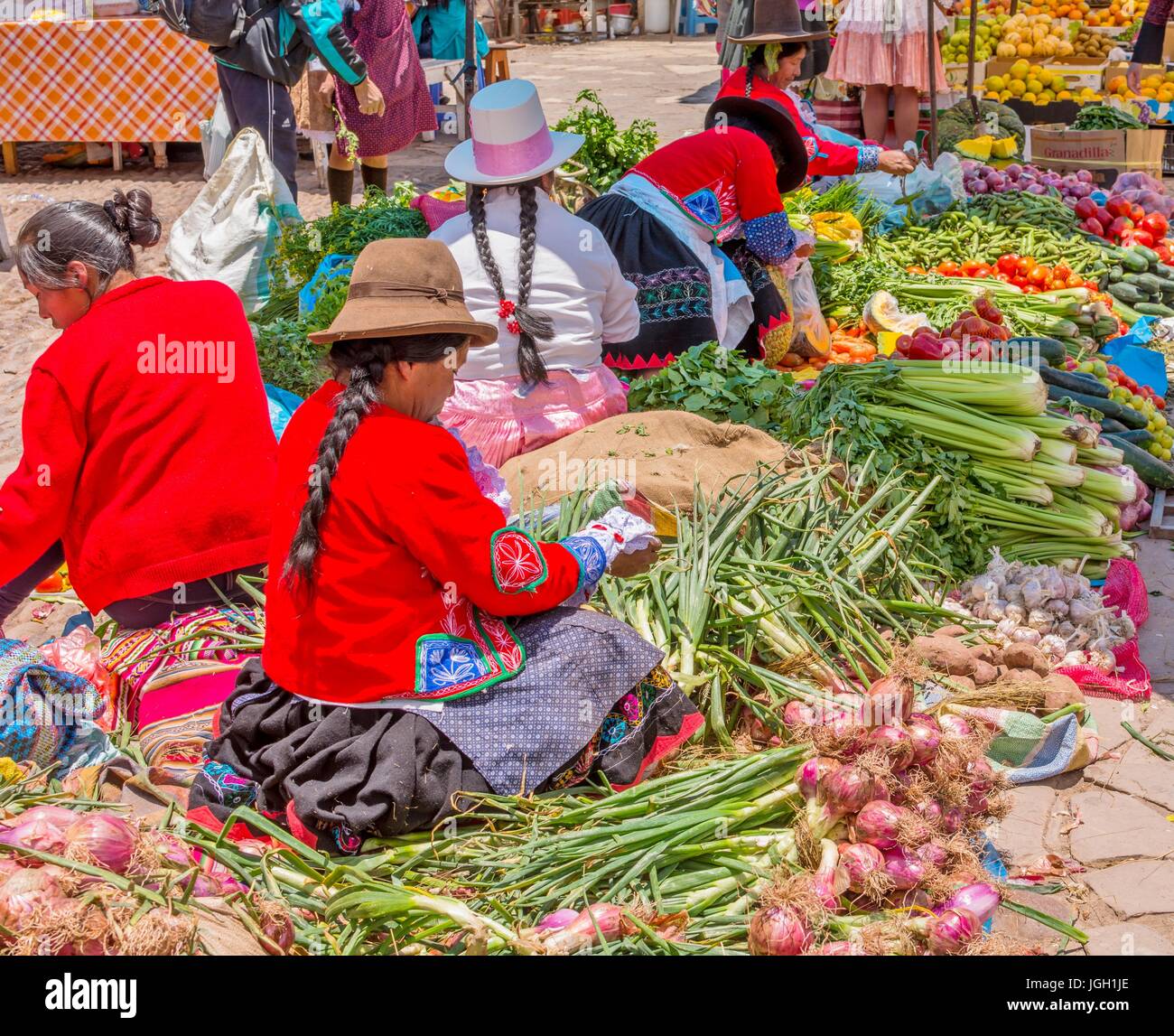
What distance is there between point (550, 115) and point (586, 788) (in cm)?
989

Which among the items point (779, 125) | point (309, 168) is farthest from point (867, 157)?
point (309, 168)

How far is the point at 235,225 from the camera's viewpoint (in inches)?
230

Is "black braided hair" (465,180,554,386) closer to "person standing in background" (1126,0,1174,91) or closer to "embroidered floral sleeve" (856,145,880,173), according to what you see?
"embroidered floral sleeve" (856,145,880,173)

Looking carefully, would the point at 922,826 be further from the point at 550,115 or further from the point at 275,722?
the point at 550,115

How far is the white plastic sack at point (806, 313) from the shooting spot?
576cm

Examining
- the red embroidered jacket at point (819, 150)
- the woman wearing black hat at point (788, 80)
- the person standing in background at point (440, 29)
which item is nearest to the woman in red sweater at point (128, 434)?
the woman wearing black hat at point (788, 80)

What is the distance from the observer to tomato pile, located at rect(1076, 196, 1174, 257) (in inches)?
294

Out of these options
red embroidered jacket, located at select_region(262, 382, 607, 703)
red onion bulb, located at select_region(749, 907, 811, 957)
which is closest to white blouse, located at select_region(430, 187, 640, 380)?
red embroidered jacket, located at select_region(262, 382, 607, 703)

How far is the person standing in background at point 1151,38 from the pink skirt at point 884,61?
1.86m

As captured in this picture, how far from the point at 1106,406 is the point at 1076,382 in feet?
0.49

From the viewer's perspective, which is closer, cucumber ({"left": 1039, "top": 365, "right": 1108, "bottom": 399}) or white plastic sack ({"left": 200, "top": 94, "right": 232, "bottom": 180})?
cucumber ({"left": 1039, "top": 365, "right": 1108, "bottom": 399})

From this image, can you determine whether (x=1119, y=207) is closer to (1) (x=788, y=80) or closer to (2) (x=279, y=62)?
(1) (x=788, y=80)

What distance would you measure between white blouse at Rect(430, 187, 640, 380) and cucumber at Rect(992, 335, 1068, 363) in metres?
1.83
